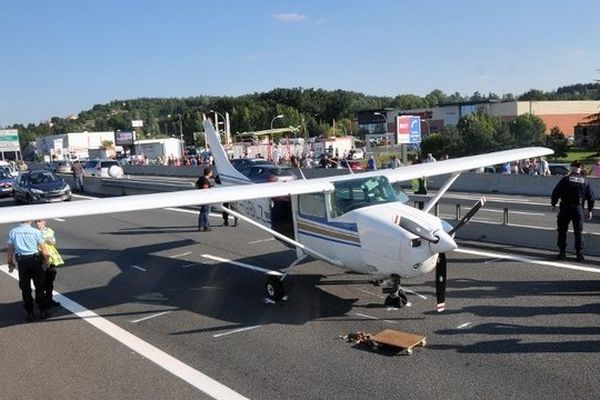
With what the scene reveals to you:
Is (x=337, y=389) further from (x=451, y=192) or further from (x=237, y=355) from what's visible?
(x=451, y=192)

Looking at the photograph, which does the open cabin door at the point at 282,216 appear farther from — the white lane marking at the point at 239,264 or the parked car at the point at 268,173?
the parked car at the point at 268,173

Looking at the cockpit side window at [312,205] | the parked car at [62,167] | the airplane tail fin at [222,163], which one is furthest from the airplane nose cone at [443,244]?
the parked car at [62,167]

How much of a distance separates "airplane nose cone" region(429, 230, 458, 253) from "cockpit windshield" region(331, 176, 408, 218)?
1.34 meters

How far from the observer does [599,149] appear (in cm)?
5566

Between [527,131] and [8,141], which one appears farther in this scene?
[8,141]

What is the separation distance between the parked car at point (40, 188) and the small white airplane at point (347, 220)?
17277 millimetres

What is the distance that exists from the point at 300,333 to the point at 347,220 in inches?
68.9

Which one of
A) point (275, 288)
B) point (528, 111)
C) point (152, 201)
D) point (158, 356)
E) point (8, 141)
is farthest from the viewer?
point (8, 141)

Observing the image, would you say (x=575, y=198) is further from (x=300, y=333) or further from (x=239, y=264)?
(x=239, y=264)

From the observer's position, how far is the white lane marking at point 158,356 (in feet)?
19.5

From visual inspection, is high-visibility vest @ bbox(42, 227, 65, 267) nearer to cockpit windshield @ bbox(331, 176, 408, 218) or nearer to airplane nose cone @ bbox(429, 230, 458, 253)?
cockpit windshield @ bbox(331, 176, 408, 218)

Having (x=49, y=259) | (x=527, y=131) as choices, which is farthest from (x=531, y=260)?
(x=527, y=131)

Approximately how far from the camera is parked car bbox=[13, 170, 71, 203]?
24562 mm

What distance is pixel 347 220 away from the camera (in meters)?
8.27
